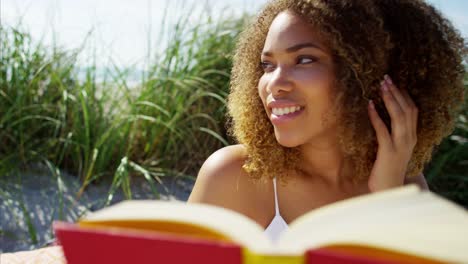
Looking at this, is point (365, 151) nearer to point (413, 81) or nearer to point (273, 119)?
point (413, 81)

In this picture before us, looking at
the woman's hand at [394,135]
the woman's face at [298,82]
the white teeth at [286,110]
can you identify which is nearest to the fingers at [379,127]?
the woman's hand at [394,135]

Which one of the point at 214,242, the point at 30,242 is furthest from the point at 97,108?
the point at 214,242

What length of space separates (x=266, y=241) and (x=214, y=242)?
0.06 metres

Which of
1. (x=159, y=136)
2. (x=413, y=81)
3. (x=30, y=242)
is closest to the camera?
(x=413, y=81)

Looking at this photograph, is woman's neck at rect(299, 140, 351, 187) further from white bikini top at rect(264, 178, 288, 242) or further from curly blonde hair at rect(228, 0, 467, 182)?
white bikini top at rect(264, 178, 288, 242)

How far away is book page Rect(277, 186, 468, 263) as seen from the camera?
26.2 inches

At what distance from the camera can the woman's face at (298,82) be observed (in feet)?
5.33

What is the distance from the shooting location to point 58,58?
4172 millimetres

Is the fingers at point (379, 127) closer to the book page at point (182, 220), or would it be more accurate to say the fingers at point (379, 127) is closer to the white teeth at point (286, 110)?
the white teeth at point (286, 110)

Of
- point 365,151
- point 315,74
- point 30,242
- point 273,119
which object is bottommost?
point 30,242

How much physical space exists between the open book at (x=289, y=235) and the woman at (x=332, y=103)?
2.96ft

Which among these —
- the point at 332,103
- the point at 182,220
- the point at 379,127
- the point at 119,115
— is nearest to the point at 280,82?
the point at 332,103

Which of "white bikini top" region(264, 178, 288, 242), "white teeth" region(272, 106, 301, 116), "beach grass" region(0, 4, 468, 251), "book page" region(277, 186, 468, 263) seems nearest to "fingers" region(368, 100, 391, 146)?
"white teeth" region(272, 106, 301, 116)

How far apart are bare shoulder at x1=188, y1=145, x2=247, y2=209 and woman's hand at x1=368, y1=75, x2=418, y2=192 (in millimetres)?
445
